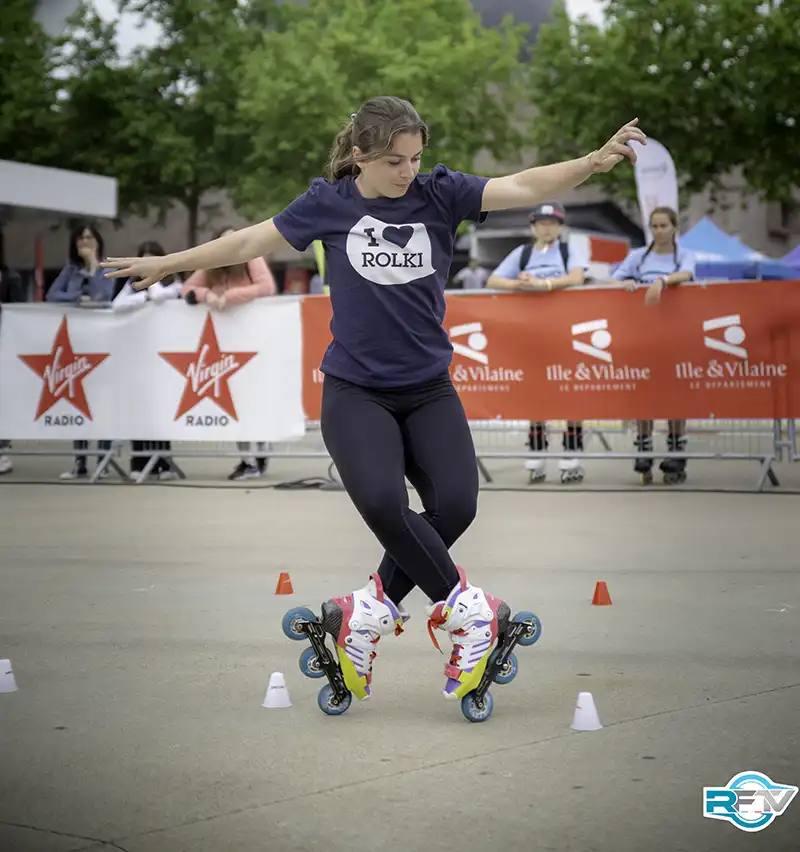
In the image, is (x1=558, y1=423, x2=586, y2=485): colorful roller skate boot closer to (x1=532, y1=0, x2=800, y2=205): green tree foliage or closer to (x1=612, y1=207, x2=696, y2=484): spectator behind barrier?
(x1=612, y1=207, x2=696, y2=484): spectator behind barrier

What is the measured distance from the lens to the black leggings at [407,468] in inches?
191

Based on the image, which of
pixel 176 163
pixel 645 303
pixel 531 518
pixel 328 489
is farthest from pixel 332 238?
pixel 176 163

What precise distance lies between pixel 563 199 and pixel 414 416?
151ft

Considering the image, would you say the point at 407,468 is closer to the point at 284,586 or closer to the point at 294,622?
the point at 294,622

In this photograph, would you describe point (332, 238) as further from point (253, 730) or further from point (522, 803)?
point (522, 803)

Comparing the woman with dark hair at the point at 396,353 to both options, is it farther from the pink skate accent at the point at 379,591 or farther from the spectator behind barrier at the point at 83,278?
the spectator behind barrier at the point at 83,278

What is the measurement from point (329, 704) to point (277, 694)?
21 cm

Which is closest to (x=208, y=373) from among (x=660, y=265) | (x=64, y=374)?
(x=64, y=374)

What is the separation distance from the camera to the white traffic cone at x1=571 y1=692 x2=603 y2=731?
455 centimetres

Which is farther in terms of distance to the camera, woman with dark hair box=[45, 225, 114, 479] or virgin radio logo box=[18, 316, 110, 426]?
woman with dark hair box=[45, 225, 114, 479]

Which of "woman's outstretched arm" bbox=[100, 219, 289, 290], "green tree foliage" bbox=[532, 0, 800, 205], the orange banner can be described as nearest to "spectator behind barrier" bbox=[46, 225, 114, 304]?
the orange banner

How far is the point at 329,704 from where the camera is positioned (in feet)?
15.8

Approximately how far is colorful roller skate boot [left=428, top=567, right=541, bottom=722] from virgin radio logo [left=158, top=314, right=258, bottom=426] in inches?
328

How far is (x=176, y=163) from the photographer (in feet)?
133
